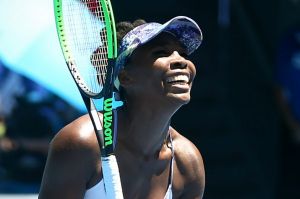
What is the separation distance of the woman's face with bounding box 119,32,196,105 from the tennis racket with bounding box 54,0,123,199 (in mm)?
145

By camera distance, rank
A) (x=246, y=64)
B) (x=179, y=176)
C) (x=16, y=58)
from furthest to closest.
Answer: (x=246, y=64), (x=16, y=58), (x=179, y=176)

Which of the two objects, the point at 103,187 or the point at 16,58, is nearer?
the point at 103,187

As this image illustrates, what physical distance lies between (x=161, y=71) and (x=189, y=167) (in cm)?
62

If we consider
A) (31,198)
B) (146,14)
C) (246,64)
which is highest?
(146,14)

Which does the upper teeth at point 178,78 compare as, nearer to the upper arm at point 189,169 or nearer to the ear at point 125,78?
the ear at point 125,78

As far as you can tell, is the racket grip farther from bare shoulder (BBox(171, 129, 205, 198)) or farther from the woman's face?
bare shoulder (BBox(171, 129, 205, 198))

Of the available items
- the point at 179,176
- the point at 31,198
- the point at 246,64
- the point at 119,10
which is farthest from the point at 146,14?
the point at 179,176

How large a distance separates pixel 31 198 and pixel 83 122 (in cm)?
322

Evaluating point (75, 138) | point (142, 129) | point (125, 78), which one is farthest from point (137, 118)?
point (75, 138)

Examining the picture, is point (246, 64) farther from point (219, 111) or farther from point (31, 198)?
point (31, 198)

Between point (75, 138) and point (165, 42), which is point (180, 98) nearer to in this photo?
point (165, 42)

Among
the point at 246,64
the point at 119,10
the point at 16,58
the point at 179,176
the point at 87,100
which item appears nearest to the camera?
the point at 87,100

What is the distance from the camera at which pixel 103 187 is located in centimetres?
402

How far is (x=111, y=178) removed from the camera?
3777mm
